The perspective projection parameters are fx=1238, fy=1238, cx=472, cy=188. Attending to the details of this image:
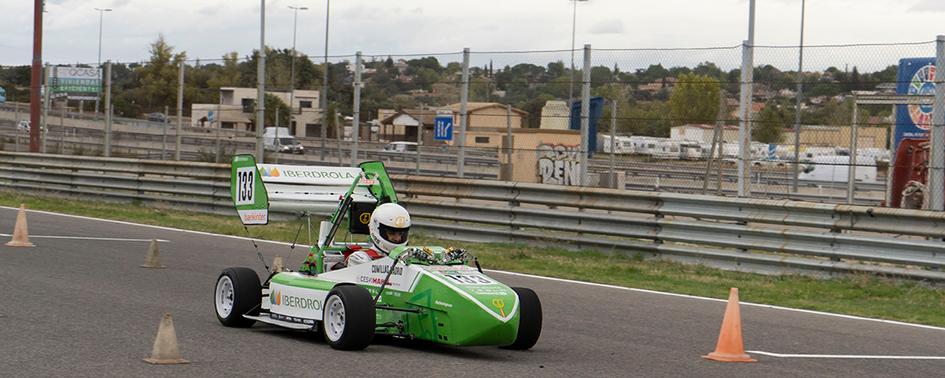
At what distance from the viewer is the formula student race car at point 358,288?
361 inches

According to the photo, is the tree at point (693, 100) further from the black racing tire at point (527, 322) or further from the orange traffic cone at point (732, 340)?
the black racing tire at point (527, 322)

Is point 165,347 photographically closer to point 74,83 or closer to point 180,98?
point 180,98

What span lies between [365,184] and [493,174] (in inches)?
409

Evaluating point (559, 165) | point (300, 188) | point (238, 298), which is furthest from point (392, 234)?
point (559, 165)

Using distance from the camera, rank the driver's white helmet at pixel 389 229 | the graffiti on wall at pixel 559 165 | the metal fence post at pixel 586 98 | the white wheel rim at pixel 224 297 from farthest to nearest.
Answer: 1. the graffiti on wall at pixel 559 165
2. the metal fence post at pixel 586 98
3. the white wheel rim at pixel 224 297
4. the driver's white helmet at pixel 389 229

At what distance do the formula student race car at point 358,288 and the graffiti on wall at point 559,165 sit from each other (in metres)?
8.23

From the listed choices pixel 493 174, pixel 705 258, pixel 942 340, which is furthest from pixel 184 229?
pixel 942 340

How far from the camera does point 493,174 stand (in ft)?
70.3

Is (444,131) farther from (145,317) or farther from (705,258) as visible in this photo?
(145,317)

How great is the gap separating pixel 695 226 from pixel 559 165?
4109 mm

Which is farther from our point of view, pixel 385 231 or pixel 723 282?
pixel 723 282

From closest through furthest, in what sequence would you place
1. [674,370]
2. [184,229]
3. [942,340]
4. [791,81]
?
[674,370]
[942,340]
[791,81]
[184,229]

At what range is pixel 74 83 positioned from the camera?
3441cm

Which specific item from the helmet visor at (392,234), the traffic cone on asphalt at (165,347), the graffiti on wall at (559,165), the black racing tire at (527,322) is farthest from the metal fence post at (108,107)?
the traffic cone on asphalt at (165,347)
